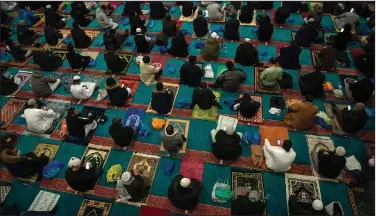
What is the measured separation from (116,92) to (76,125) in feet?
4.98

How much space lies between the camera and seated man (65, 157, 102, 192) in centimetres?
645

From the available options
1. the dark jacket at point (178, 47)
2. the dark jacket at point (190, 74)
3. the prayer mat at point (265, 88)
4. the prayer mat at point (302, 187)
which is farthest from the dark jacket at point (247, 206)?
the dark jacket at point (178, 47)

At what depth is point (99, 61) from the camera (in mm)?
10773

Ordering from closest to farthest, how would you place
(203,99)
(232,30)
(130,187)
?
(130,187) → (203,99) → (232,30)

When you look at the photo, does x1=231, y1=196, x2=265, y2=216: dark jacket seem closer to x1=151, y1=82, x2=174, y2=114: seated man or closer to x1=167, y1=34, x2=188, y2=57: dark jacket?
x1=151, y1=82, x2=174, y2=114: seated man

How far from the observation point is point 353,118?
756cm

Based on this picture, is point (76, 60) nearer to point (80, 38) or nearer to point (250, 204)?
point (80, 38)

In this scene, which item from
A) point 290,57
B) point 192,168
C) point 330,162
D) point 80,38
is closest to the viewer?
point 330,162

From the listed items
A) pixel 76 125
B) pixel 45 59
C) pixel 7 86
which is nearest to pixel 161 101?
pixel 76 125

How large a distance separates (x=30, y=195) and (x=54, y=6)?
385 inches

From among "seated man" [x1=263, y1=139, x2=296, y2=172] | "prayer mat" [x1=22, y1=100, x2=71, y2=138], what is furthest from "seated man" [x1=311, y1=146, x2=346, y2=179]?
"prayer mat" [x1=22, y1=100, x2=71, y2=138]

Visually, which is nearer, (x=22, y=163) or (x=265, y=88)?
(x=22, y=163)

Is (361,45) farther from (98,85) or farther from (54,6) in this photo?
(54,6)

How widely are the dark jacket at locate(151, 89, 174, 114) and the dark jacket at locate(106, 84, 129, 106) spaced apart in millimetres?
946
